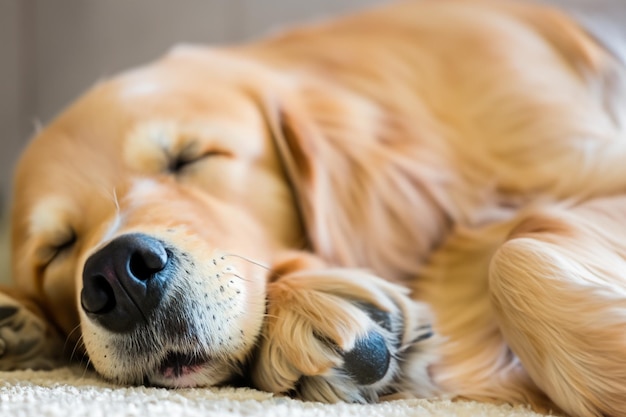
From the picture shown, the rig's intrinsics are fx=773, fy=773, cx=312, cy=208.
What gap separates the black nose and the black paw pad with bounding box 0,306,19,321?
20 cm

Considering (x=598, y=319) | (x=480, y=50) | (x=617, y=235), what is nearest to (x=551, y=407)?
(x=598, y=319)

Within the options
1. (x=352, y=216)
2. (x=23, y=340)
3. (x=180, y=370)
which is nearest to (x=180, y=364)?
(x=180, y=370)

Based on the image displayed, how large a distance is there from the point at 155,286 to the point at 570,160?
70 centimetres

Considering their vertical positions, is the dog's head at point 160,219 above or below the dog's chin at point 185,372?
above

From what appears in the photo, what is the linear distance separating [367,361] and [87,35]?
1766 mm

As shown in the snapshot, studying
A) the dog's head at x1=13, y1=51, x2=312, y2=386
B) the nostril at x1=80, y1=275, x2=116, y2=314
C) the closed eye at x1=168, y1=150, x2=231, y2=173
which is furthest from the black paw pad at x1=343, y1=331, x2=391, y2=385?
the closed eye at x1=168, y1=150, x2=231, y2=173

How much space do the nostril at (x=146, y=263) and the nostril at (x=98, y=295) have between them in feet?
0.11

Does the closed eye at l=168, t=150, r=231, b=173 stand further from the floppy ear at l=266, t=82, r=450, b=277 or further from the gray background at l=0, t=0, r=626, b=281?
the gray background at l=0, t=0, r=626, b=281

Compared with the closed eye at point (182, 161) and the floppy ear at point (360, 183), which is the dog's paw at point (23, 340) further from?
the floppy ear at point (360, 183)

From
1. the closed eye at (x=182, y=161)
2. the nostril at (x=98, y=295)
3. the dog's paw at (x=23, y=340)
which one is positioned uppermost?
the closed eye at (x=182, y=161)

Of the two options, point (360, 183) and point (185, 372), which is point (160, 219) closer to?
point (185, 372)

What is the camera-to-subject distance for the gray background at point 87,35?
2.21 m

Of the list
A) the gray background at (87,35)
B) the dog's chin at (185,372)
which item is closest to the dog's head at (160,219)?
the dog's chin at (185,372)

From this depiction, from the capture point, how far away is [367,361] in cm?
83
